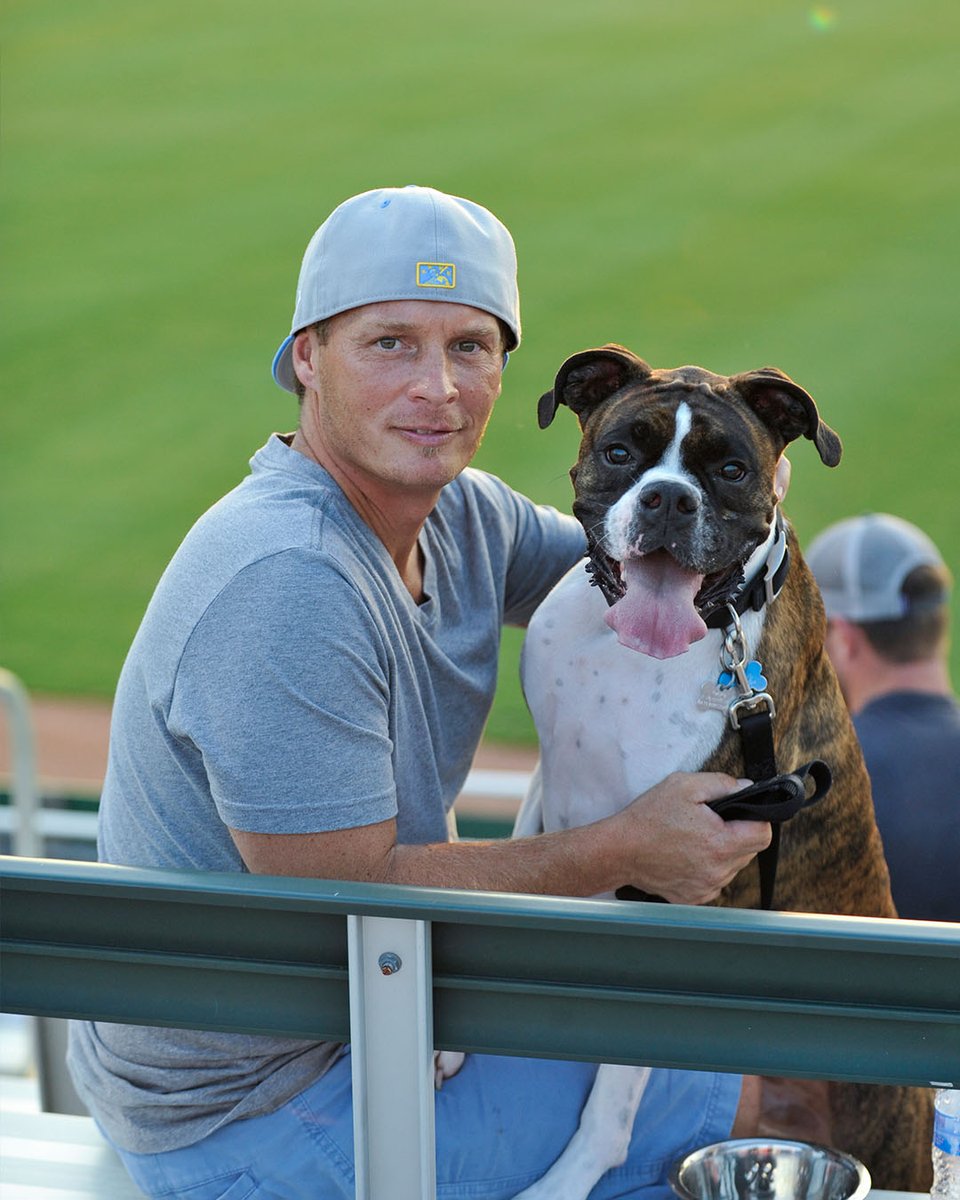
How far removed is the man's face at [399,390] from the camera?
237cm

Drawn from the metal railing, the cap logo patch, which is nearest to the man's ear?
the cap logo patch

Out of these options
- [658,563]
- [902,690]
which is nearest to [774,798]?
[658,563]

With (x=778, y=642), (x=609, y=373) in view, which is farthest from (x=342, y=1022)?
(x=609, y=373)

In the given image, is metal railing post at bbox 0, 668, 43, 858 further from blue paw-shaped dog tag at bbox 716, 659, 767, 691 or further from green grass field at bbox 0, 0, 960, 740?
green grass field at bbox 0, 0, 960, 740

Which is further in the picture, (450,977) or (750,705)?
(750,705)

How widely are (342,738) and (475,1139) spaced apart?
2.19 feet

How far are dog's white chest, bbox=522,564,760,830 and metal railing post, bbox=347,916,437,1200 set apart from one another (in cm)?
82

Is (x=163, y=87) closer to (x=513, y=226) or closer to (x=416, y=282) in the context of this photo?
(x=513, y=226)

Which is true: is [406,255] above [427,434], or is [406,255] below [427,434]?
above

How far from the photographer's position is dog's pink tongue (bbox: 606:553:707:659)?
2283 mm

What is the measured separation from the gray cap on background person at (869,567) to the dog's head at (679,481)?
1.05 meters

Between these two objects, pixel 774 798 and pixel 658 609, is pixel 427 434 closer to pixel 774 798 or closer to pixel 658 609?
pixel 658 609

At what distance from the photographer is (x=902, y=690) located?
334 cm

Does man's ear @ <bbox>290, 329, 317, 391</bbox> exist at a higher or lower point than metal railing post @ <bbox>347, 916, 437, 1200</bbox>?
higher
